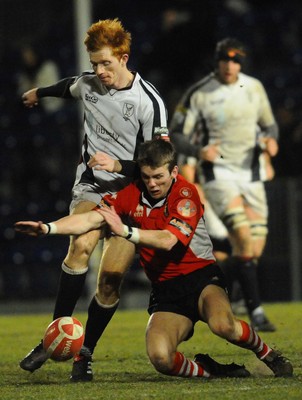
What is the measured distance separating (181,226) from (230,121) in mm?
4356

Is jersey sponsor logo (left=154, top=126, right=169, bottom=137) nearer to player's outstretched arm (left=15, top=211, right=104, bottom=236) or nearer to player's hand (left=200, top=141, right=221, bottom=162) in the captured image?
player's outstretched arm (left=15, top=211, right=104, bottom=236)

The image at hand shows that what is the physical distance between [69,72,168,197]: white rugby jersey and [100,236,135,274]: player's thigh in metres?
0.35

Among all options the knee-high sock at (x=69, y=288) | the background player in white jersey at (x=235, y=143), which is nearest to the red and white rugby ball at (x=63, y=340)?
the knee-high sock at (x=69, y=288)

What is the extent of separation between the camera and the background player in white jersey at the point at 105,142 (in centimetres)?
723

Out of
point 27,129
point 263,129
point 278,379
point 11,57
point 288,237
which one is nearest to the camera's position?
point 278,379

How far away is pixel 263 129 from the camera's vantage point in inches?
429

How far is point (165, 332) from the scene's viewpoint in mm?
6758

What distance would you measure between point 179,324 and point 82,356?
0.69 metres

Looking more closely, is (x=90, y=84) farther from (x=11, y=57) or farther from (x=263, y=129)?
(x=11, y=57)

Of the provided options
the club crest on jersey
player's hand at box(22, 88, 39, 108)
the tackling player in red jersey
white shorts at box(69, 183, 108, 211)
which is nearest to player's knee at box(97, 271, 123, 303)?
the tackling player in red jersey

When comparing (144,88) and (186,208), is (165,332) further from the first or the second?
(144,88)

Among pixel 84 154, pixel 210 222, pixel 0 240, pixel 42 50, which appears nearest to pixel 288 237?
pixel 210 222

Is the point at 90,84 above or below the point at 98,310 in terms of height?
above

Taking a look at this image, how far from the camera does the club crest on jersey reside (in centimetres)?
739
